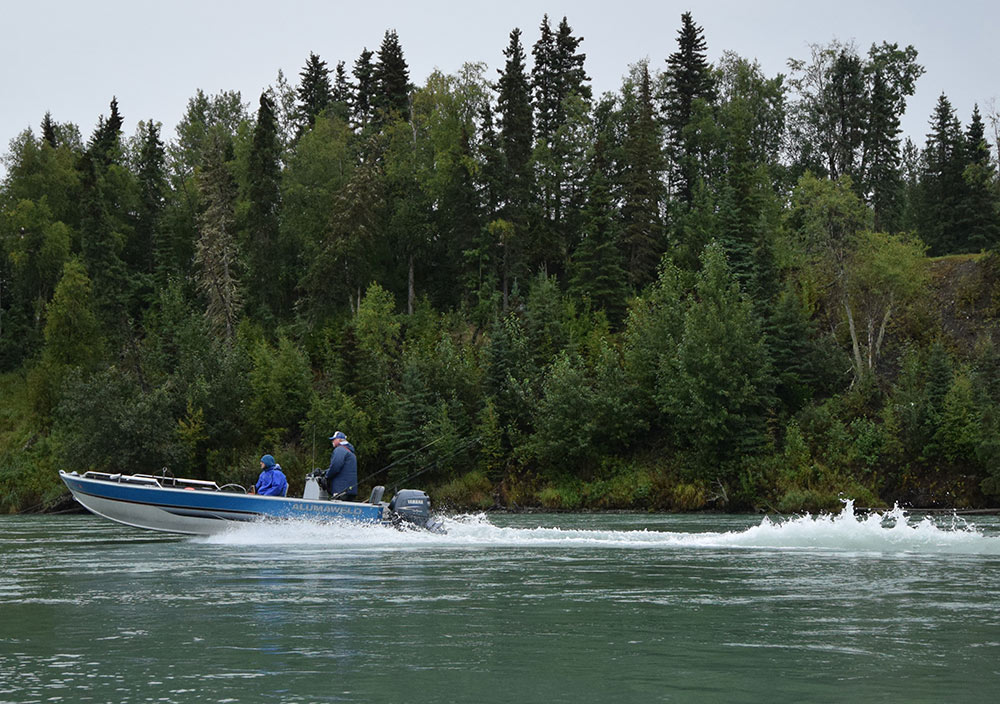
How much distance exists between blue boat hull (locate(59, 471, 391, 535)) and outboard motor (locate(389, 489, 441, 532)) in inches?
10.9

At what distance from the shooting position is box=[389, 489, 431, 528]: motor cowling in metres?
25.8

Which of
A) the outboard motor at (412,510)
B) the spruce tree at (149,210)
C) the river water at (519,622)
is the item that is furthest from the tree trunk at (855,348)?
the spruce tree at (149,210)

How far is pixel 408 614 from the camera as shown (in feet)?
45.9

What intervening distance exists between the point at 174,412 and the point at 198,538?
3482cm

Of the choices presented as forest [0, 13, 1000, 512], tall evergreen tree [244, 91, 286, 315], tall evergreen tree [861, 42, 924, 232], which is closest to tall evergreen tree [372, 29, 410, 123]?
forest [0, 13, 1000, 512]

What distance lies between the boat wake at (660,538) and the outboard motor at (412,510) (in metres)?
0.28

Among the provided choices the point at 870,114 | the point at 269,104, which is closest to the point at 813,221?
the point at 870,114

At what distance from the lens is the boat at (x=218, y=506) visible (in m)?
25.8

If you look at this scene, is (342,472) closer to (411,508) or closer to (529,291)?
(411,508)

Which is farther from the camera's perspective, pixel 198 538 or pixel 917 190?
pixel 917 190

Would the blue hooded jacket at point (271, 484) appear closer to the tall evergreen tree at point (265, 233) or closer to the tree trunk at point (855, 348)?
the tree trunk at point (855, 348)

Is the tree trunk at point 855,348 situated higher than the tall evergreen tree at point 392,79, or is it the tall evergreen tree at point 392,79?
the tall evergreen tree at point 392,79

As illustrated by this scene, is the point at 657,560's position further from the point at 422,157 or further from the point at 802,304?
the point at 422,157

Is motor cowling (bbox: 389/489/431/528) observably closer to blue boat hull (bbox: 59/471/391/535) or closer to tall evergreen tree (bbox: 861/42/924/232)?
blue boat hull (bbox: 59/471/391/535)
